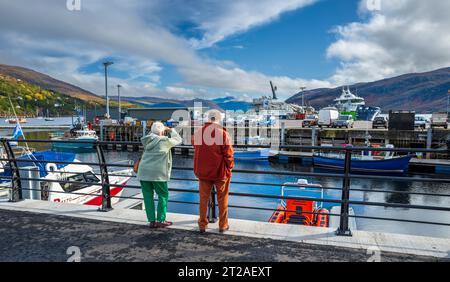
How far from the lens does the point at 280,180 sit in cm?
2056

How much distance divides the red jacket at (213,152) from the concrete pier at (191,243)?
2.79 feet

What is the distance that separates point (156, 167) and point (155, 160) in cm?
10

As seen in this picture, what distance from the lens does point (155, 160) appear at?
156 inches

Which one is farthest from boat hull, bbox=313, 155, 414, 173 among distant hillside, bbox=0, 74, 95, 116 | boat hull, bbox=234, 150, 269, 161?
distant hillside, bbox=0, 74, 95, 116

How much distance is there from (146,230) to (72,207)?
193cm

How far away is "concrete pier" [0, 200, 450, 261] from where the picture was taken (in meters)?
3.17

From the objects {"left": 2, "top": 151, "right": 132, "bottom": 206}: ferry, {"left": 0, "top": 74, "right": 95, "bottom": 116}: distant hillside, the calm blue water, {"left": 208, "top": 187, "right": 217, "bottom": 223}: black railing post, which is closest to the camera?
{"left": 208, "top": 187, "right": 217, "bottom": 223}: black railing post

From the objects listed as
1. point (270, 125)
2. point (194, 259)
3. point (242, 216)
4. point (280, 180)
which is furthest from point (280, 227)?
point (270, 125)

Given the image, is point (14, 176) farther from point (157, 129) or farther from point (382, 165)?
point (382, 165)

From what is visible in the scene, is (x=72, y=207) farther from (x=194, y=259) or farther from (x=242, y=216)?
(x=242, y=216)

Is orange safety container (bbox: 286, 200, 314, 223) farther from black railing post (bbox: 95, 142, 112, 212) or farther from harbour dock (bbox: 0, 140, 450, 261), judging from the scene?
black railing post (bbox: 95, 142, 112, 212)

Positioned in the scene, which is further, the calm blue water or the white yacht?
the white yacht

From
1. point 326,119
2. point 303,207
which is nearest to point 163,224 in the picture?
point 303,207

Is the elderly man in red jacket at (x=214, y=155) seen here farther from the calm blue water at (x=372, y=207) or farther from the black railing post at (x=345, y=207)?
the calm blue water at (x=372, y=207)
